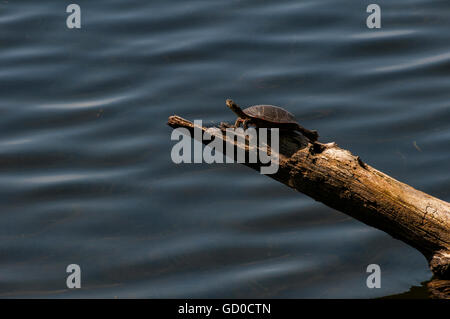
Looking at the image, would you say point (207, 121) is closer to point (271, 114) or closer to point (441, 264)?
point (271, 114)

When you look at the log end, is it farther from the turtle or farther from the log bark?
the turtle

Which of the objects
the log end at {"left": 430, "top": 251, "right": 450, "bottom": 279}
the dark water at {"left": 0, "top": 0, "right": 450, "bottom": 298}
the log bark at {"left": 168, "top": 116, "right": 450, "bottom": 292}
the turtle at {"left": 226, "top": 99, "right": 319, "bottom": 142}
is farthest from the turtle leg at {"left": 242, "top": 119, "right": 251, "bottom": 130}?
the log end at {"left": 430, "top": 251, "right": 450, "bottom": 279}

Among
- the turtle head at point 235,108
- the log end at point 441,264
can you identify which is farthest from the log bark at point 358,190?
the turtle head at point 235,108

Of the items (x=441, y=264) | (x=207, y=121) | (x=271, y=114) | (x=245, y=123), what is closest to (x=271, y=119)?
(x=271, y=114)

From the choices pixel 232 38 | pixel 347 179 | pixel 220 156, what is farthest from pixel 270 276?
pixel 232 38

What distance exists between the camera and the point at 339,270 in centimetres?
646

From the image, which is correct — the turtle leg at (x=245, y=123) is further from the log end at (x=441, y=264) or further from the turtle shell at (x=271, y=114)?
the log end at (x=441, y=264)

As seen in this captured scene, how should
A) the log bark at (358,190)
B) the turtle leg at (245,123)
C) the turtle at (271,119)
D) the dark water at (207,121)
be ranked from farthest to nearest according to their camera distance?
the dark water at (207,121)
the turtle leg at (245,123)
the turtle at (271,119)
the log bark at (358,190)

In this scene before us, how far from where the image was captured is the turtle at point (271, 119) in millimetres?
5520

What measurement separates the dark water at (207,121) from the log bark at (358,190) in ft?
2.73

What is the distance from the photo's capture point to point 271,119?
560cm
